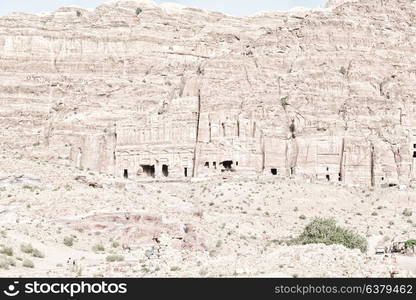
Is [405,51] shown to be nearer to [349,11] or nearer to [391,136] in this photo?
[349,11]

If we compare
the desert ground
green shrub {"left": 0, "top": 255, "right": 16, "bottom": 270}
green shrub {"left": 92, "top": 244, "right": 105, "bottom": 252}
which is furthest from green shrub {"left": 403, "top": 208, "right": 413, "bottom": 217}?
green shrub {"left": 0, "top": 255, "right": 16, "bottom": 270}

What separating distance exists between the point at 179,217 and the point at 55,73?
65.5 m

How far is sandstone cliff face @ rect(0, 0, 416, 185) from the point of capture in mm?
83000

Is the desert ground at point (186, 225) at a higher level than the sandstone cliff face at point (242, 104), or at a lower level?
lower

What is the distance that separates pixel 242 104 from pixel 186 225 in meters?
33.1

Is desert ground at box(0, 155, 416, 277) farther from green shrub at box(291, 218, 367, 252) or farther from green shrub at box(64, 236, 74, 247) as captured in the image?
green shrub at box(291, 218, 367, 252)

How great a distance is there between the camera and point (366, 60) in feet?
308

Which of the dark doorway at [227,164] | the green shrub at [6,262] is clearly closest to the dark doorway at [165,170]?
the dark doorway at [227,164]

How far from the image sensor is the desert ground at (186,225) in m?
33.1

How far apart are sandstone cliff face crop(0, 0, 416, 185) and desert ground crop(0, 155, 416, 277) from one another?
179 inches

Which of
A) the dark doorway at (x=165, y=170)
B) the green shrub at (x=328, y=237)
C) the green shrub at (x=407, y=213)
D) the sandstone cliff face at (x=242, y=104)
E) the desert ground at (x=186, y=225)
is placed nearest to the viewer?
the desert ground at (x=186, y=225)

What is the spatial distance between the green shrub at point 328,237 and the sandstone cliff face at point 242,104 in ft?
80.6

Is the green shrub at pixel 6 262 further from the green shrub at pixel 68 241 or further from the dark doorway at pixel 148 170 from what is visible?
the dark doorway at pixel 148 170

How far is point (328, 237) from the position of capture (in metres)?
52.8
